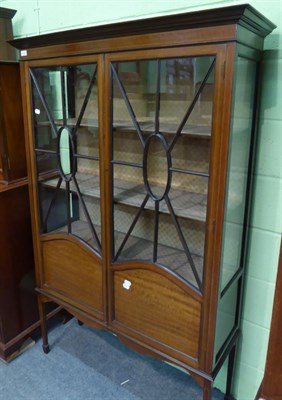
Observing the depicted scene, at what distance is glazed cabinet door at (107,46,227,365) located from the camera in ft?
4.19

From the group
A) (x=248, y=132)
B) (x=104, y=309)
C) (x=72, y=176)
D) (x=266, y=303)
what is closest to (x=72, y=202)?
(x=72, y=176)

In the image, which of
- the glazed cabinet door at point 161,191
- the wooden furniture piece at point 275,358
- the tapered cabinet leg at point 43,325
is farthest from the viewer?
the tapered cabinet leg at point 43,325

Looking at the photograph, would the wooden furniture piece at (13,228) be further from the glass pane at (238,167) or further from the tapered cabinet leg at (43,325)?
the glass pane at (238,167)

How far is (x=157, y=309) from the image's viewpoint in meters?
1.50

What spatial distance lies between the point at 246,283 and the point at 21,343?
1387 millimetres

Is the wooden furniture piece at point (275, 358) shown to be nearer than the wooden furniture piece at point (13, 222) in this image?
Yes

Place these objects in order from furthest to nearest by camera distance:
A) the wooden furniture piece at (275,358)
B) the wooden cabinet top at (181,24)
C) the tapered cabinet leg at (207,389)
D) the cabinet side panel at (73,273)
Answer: the cabinet side panel at (73,273) < the tapered cabinet leg at (207,389) < the wooden cabinet top at (181,24) < the wooden furniture piece at (275,358)

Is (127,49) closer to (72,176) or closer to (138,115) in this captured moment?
(138,115)

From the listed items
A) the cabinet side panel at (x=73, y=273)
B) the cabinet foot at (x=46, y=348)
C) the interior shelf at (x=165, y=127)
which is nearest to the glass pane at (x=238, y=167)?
the interior shelf at (x=165, y=127)

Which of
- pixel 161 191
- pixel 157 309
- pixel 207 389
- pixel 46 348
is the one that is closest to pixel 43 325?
pixel 46 348

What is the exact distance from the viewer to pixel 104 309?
169cm

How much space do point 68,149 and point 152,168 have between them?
0.49 meters

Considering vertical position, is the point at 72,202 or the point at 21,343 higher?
the point at 72,202

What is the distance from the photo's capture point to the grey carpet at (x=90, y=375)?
6.02 ft
